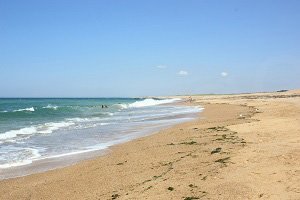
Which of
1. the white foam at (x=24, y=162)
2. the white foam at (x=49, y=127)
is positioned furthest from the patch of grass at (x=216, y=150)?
the white foam at (x=49, y=127)

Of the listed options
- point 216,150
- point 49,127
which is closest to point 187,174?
point 216,150

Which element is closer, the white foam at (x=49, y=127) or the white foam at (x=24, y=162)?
the white foam at (x=24, y=162)

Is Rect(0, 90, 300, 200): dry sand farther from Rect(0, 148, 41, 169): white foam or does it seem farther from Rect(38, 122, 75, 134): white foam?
Rect(38, 122, 75, 134): white foam

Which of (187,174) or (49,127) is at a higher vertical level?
(187,174)

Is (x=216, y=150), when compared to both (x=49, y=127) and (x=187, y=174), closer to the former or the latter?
(x=187, y=174)

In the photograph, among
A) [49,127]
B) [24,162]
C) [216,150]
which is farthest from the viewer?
[49,127]

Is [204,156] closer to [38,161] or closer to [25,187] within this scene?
[25,187]

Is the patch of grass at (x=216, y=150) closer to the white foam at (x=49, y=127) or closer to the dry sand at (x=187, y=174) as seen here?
the dry sand at (x=187, y=174)

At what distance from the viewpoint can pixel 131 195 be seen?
8.85 m

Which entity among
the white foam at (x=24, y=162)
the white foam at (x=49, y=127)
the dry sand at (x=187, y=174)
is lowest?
the white foam at (x=24, y=162)

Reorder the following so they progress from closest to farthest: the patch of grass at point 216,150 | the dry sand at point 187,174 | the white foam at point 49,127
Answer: the dry sand at point 187,174, the patch of grass at point 216,150, the white foam at point 49,127

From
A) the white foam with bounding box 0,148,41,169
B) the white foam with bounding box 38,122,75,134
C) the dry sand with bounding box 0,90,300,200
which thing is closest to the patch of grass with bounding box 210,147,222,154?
the dry sand with bounding box 0,90,300,200

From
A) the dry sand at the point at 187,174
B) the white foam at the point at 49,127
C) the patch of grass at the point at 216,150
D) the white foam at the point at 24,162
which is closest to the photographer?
the dry sand at the point at 187,174

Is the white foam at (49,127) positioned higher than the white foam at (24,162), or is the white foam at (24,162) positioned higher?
the white foam at (49,127)
